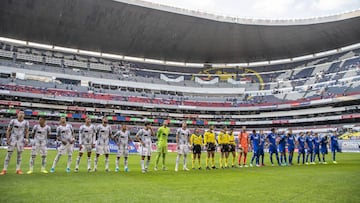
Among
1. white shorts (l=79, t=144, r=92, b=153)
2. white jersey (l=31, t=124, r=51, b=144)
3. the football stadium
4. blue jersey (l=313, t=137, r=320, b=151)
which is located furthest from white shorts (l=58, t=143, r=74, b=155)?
the football stadium

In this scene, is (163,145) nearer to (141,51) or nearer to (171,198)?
(171,198)

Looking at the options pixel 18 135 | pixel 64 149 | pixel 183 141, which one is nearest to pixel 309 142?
pixel 183 141

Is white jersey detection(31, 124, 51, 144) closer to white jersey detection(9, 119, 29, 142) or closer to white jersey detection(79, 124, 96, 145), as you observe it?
white jersey detection(9, 119, 29, 142)

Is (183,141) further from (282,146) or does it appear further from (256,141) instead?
(282,146)

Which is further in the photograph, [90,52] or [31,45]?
[90,52]

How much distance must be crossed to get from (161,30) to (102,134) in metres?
41.0

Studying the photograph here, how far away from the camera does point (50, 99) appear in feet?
169

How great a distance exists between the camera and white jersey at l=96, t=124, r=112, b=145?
1262 centimetres

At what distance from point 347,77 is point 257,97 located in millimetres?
16914

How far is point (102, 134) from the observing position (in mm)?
12703

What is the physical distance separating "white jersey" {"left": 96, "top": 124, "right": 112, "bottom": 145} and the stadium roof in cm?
3406

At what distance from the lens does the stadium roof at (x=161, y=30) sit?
44625mm

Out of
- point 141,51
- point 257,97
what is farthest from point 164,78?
point 257,97

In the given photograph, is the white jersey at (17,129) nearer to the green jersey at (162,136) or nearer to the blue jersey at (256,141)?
the green jersey at (162,136)
